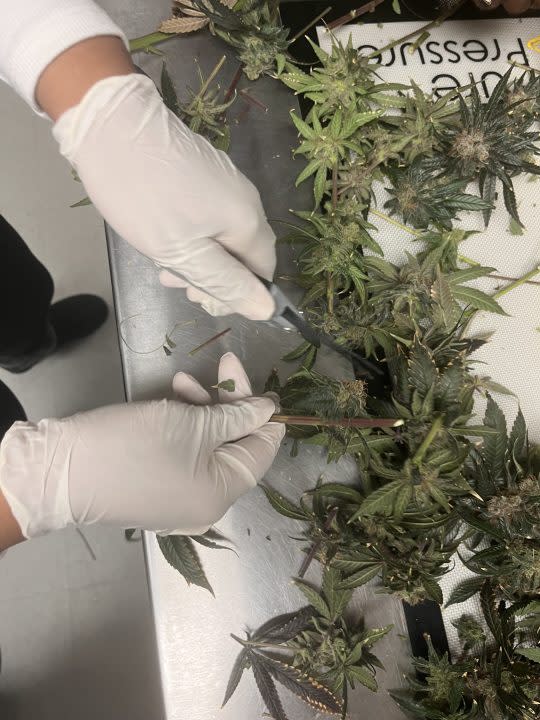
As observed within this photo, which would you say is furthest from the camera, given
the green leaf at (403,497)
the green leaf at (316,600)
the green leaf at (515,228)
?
the green leaf at (515,228)

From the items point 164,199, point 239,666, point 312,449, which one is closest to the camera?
point 164,199

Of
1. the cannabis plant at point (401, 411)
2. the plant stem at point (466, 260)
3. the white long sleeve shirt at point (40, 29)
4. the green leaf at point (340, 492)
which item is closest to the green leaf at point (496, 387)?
the cannabis plant at point (401, 411)

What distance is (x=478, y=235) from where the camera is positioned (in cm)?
144

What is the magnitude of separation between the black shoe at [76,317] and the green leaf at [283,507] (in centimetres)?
85

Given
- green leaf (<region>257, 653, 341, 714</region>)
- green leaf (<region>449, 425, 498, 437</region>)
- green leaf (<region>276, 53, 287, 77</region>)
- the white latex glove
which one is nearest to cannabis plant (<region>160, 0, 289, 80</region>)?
green leaf (<region>276, 53, 287, 77</region>)

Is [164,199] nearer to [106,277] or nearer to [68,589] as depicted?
[106,277]

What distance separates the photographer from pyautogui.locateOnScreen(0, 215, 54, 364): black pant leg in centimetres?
167

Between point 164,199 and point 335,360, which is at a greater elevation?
point 164,199

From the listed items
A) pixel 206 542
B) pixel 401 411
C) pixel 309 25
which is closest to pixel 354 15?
pixel 309 25

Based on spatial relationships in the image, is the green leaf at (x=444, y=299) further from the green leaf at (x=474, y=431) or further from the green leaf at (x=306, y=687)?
the green leaf at (x=306, y=687)

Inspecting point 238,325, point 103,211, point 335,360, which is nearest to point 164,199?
point 103,211

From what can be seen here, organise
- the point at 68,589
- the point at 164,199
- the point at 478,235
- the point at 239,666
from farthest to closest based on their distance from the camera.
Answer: the point at 68,589 < the point at 478,235 < the point at 239,666 < the point at 164,199

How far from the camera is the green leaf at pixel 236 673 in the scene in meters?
1.22

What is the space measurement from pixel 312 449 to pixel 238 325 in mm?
381
